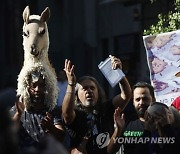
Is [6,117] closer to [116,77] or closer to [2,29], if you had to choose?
[116,77]

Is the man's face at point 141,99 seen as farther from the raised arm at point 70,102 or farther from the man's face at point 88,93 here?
the raised arm at point 70,102

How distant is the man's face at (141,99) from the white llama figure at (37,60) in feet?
2.08

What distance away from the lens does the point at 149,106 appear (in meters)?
4.57

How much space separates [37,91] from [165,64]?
5.11ft

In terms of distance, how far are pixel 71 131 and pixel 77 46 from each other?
12.0 meters

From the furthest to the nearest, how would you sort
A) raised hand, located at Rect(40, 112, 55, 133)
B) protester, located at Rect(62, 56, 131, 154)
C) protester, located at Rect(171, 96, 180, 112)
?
protester, located at Rect(171, 96, 180, 112) < protester, located at Rect(62, 56, 131, 154) < raised hand, located at Rect(40, 112, 55, 133)

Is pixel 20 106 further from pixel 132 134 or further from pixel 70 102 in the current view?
pixel 132 134

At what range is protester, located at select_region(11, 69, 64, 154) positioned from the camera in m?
4.37

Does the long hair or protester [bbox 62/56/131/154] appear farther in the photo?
the long hair

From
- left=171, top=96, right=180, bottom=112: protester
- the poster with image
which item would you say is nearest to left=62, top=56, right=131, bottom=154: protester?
left=171, top=96, right=180, bottom=112: protester


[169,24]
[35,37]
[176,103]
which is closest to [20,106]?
[35,37]

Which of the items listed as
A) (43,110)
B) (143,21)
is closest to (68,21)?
(143,21)

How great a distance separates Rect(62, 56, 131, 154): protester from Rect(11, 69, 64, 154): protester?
0.44ft

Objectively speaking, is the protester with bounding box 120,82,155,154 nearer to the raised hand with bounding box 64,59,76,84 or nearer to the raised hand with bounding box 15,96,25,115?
the raised hand with bounding box 64,59,76,84
